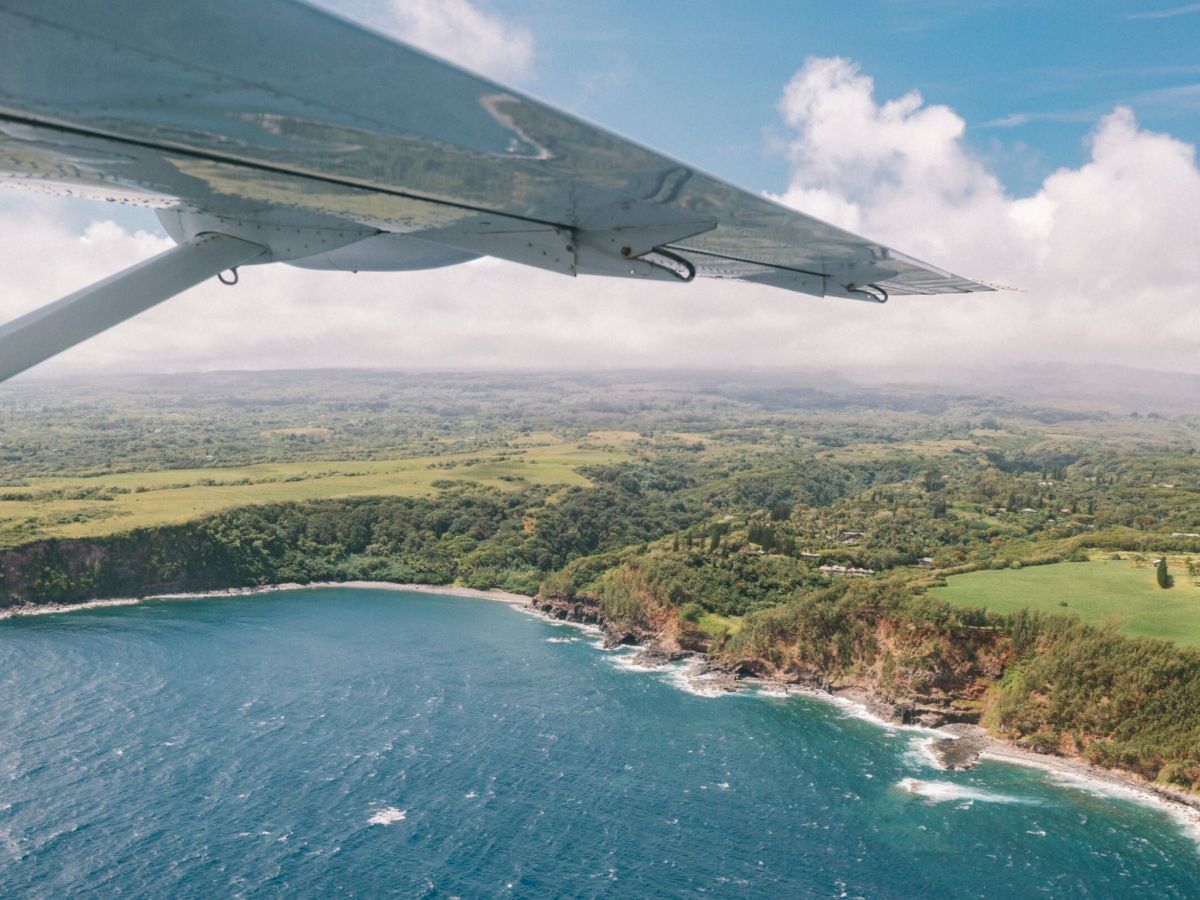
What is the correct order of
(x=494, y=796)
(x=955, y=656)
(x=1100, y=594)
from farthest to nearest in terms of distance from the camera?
(x=1100, y=594)
(x=955, y=656)
(x=494, y=796)

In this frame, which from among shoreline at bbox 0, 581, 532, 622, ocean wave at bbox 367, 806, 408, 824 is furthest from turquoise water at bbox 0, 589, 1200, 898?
shoreline at bbox 0, 581, 532, 622

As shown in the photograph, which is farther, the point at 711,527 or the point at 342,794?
the point at 711,527

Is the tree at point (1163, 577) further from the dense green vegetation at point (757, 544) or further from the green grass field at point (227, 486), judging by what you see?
the green grass field at point (227, 486)

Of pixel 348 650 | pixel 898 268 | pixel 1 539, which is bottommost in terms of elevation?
pixel 348 650

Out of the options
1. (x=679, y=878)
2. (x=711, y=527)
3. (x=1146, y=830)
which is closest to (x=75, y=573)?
(x=711, y=527)

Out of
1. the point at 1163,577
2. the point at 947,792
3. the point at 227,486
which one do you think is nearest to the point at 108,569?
the point at 227,486

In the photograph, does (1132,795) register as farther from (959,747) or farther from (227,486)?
(227,486)

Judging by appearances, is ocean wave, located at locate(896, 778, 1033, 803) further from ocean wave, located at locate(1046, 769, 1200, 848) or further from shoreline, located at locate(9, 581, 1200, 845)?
ocean wave, located at locate(1046, 769, 1200, 848)

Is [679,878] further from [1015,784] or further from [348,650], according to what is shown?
[348,650]
